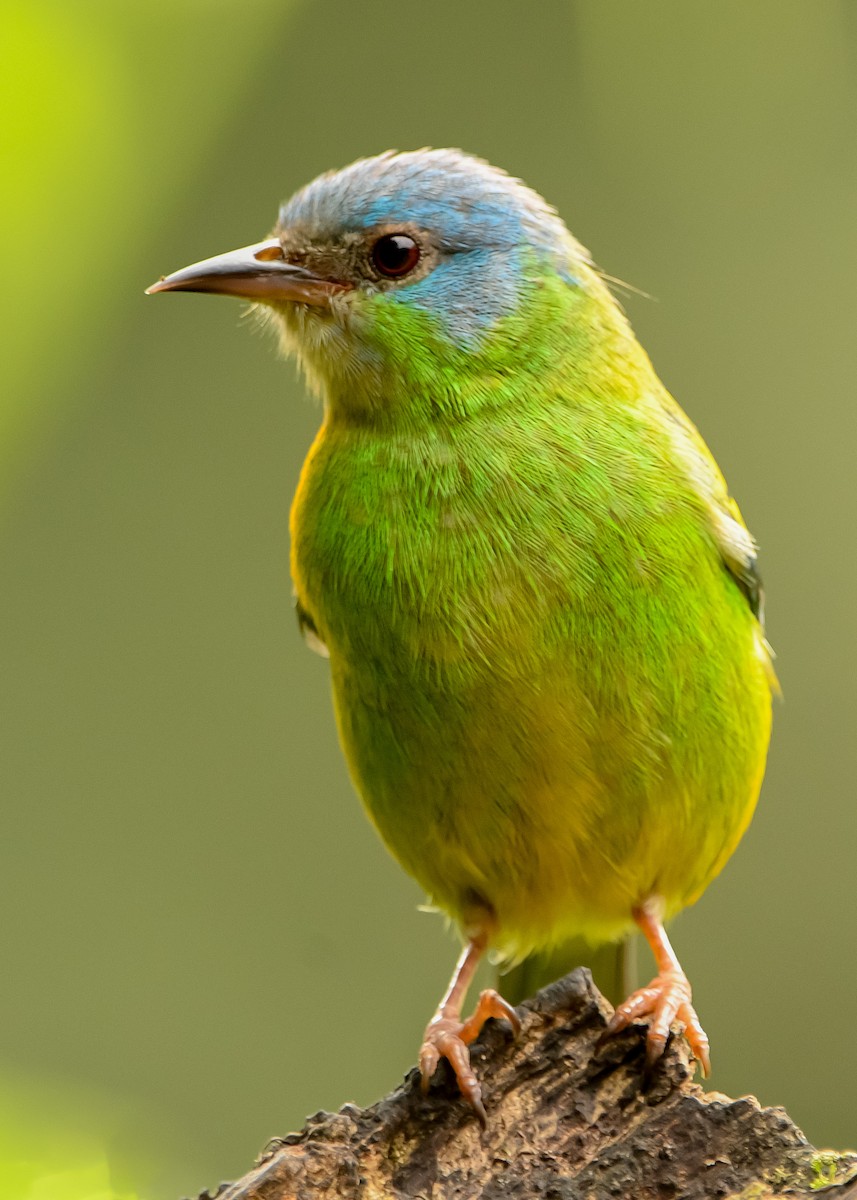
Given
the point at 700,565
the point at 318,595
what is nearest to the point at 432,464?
the point at 318,595

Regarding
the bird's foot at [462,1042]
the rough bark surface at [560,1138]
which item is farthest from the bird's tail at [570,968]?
the rough bark surface at [560,1138]

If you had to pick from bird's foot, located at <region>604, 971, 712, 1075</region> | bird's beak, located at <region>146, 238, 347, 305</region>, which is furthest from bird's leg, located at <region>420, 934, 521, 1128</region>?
bird's beak, located at <region>146, 238, 347, 305</region>

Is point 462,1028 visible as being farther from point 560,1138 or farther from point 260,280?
point 260,280

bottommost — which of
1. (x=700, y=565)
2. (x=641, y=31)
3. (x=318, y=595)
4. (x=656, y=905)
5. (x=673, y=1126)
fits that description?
(x=673, y=1126)

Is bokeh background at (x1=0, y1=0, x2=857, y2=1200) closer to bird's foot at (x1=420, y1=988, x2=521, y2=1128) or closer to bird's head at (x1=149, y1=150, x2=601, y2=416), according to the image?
bird's head at (x1=149, y1=150, x2=601, y2=416)

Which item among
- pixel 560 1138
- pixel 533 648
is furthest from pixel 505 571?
pixel 560 1138

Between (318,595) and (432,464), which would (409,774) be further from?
(432,464)

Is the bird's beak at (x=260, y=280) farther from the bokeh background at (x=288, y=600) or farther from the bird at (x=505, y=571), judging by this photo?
the bokeh background at (x=288, y=600)
